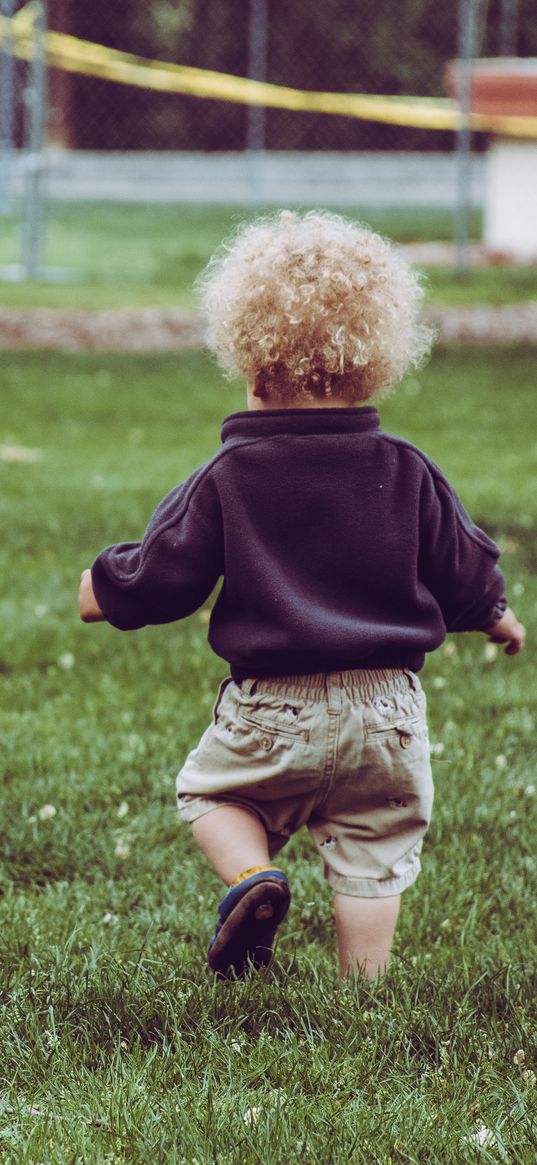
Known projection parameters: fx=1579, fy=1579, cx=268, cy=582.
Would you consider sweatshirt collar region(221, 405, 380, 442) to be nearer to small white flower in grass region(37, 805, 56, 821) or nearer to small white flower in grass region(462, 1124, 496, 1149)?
small white flower in grass region(462, 1124, 496, 1149)

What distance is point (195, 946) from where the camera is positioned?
294 centimetres

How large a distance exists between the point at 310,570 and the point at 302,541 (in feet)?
0.16

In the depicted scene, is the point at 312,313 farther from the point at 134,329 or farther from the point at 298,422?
the point at 134,329

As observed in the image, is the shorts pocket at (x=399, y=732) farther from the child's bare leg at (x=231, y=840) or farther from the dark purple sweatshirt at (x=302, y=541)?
the child's bare leg at (x=231, y=840)

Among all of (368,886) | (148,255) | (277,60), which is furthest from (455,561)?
(277,60)

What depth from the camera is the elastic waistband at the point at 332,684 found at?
2.53 metres

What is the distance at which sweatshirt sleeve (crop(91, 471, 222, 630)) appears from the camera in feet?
8.23

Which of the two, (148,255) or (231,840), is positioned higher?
(231,840)

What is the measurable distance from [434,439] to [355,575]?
5.36 meters

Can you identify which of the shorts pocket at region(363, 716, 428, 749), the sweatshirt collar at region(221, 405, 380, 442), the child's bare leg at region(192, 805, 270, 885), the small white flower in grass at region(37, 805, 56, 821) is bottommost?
the small white flower in grass at region(37, 805, 56, 821)

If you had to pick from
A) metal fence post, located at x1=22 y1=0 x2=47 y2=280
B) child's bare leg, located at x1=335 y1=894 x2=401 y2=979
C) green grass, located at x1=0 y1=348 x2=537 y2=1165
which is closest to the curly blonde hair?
child's bare leg, located at x1=335 y1=894 x2=401 y2=979

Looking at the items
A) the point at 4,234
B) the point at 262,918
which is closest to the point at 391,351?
the point at 262,918

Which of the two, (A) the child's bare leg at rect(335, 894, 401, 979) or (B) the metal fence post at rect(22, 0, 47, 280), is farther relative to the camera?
(B) the metal fence post at rect(22, 0, 47, 280)

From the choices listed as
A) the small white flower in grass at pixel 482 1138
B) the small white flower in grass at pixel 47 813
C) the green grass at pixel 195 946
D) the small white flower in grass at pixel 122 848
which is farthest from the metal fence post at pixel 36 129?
the small white flower in grass at pixel 482 1138
